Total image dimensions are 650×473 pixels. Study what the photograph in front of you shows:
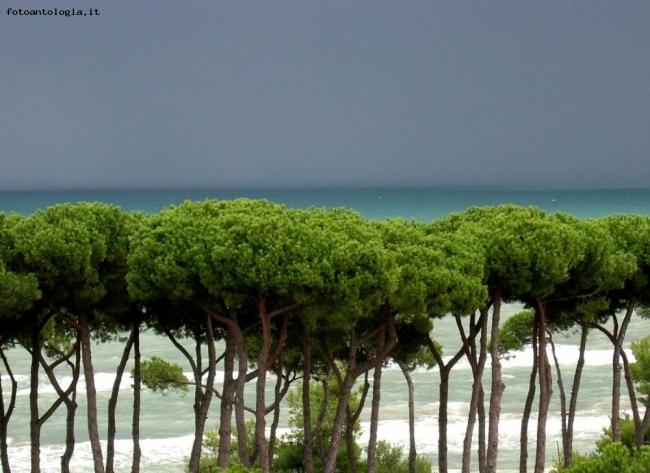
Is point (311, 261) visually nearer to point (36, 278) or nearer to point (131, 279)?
point (131, 279)

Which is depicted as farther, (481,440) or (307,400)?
(481,440)

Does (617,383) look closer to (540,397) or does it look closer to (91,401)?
(540,397)

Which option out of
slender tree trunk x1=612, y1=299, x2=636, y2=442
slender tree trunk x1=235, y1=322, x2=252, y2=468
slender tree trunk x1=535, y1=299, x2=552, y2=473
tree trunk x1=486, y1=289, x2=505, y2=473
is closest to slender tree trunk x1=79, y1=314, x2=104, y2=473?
slender tree trunk x1=235, y1=322, x2=252, y2=468

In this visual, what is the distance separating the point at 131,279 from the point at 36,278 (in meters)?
1.43

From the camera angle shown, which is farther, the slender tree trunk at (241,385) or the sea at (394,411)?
the sea at (394,411)

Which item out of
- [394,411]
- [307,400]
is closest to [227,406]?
[307,400]

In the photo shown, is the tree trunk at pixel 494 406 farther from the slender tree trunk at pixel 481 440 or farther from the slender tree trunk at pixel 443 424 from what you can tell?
the slender tree trunk at pixel 481 440

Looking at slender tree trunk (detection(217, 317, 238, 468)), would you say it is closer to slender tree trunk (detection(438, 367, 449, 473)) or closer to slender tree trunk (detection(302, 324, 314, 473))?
slender tree trunk (detection(302, 324, 314, 473))

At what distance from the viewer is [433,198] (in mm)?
157625

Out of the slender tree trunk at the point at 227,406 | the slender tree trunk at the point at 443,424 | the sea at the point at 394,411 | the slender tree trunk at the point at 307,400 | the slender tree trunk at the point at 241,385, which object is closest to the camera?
the slender tree trunk at the point at 241,385

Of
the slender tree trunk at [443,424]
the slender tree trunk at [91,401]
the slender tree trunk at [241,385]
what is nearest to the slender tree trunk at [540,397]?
the slender tree trunk at [443,424]

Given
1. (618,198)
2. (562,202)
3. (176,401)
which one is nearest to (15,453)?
(176,401)

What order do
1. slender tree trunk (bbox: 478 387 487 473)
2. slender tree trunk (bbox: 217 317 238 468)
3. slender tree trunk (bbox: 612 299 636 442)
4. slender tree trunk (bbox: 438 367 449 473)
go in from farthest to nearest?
slender tree trunk (bbox: 612 299 636 442), slender tree trunk (bbox: 478 387 487 473), slender tree trunk (bbox: 438 367 449 473), slender tree trunk (bbox: 217 317 238 468)

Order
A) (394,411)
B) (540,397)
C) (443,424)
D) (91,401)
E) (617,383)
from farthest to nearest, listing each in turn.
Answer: (394,411)
(617,383)
(540,397)
(443,424)
(91,401)
